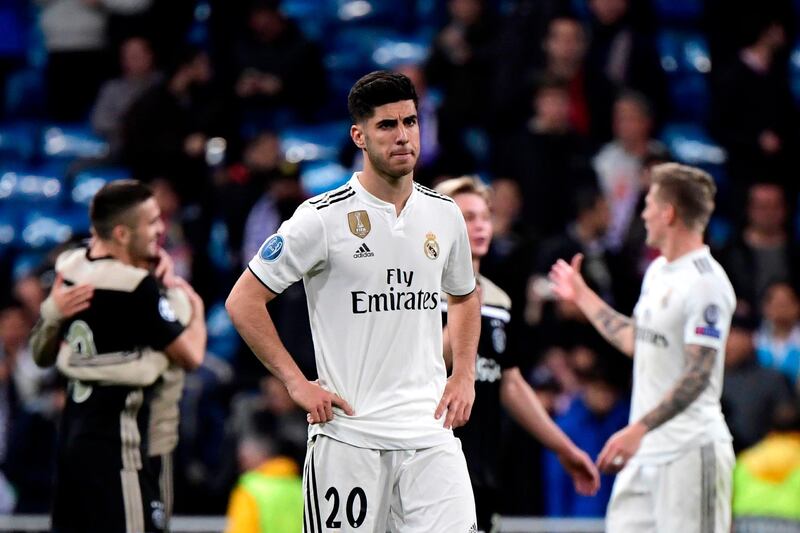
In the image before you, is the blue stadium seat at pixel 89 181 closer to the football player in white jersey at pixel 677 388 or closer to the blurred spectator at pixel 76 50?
the blurred spectator at pixel 76 50

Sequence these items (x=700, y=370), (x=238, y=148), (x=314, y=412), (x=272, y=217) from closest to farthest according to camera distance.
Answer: (x=314, y=412) → (x=700, y=370) → (x=272, y=217) → (x=238, y=148)

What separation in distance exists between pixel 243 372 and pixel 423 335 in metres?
6.04

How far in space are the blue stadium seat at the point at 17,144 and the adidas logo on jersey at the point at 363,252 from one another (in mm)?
9820

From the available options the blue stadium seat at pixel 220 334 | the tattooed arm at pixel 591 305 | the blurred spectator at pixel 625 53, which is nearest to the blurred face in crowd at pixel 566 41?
the blurred spectator at pixel 625 53

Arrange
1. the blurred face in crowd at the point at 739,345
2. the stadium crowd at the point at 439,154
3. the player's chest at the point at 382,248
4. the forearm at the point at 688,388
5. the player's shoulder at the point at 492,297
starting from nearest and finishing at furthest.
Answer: the player's chest at the point at 382,248 < the forearm at the point at 688,388 < the player's shoulder at the point at 492,297 < the blurred face in crowd at the point at 739,345 < the stadium crowd at the point at 439,154

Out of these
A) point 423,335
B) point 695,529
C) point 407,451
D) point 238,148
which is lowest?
point 695,529

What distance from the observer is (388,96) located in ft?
19.8

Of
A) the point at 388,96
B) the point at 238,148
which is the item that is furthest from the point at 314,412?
the point at 238,148

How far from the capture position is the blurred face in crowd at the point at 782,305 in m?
11.2

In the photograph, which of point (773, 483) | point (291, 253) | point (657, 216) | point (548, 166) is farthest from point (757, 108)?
point (291, 253)

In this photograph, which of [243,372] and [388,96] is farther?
[243,372]

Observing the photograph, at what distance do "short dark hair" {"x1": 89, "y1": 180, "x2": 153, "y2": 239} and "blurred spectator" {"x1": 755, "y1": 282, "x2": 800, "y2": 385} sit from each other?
5.36 meters

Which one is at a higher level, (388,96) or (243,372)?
(388,96)

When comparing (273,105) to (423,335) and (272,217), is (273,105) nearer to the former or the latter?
(272,217)
